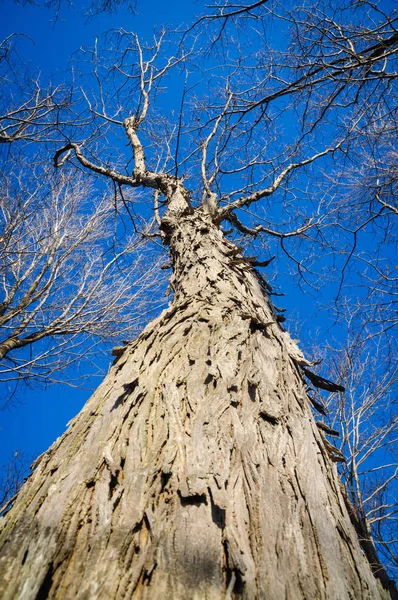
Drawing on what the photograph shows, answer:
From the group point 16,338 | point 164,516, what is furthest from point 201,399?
point 16,338

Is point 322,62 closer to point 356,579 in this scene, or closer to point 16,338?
point 356,579

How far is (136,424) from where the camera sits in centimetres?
145

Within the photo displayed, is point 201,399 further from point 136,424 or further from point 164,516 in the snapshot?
point 164,516

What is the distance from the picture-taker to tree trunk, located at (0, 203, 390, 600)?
3.03ft

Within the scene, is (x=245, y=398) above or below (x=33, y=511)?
above

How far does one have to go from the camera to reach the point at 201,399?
153 centimetres

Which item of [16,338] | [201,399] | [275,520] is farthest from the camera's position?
[16,338]

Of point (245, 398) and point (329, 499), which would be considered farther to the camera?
point (245, 398)

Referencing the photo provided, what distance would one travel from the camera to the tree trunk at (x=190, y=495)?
92 centimetres

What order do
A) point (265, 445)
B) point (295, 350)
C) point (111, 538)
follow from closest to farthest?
point (111, 538), point (265, 445), point (295, 350)

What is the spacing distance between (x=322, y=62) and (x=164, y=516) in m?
3.22

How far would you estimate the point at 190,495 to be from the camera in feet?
3.61

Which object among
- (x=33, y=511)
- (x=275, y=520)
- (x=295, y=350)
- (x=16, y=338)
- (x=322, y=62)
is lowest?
(x=275, y=520)

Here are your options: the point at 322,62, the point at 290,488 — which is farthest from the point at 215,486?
the point at 322,62
